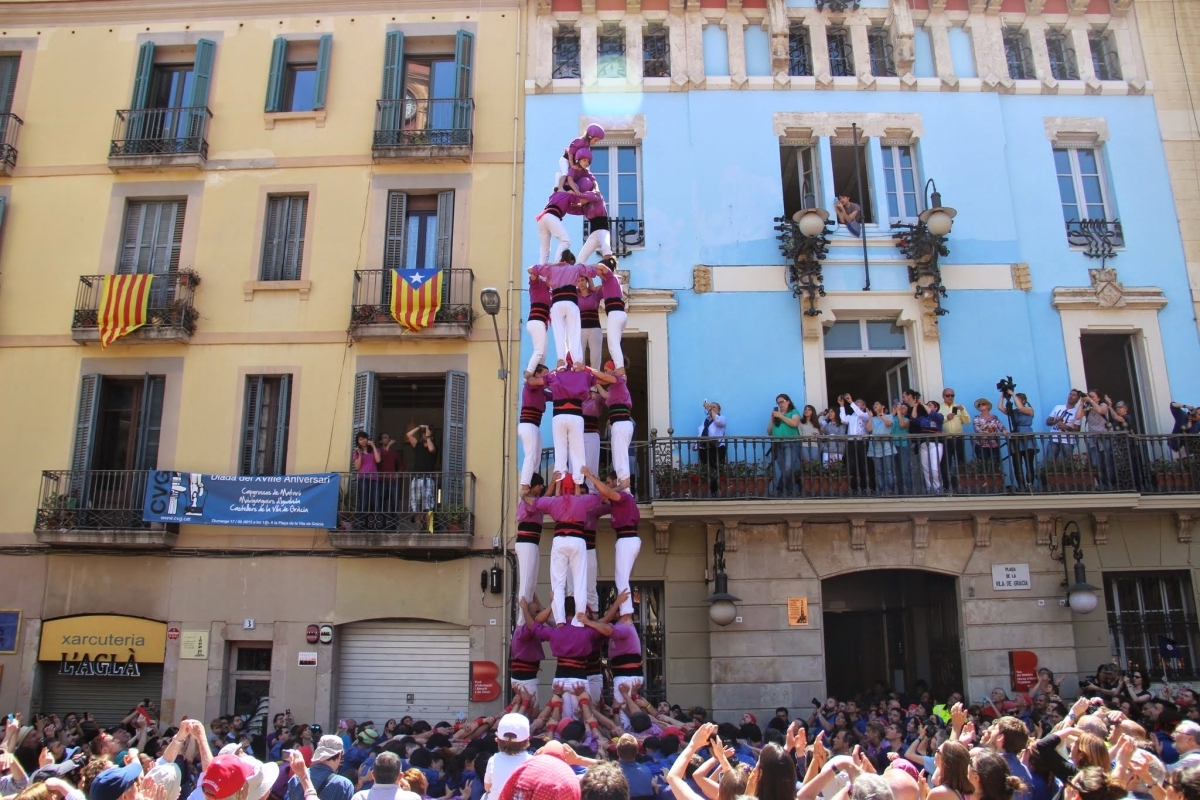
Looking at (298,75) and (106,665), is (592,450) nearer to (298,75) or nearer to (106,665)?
(106,665)

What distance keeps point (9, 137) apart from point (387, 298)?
8.22 metres

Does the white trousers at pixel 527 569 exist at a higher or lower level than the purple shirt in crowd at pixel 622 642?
higher

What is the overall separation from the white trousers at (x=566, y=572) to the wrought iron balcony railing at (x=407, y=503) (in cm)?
455

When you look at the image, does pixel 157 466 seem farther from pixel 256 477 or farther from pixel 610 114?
pixel 610 114

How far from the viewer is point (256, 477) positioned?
15.7 meters

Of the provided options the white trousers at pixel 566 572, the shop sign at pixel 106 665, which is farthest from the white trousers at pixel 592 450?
the shop sign at pixel 106 665

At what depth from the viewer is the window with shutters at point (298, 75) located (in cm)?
1775

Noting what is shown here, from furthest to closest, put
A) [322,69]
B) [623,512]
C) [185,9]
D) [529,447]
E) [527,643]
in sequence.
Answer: [185,9] < [322,69] < [529,447] < [623,512] < [527,643]

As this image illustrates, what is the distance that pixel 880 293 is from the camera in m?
16.4

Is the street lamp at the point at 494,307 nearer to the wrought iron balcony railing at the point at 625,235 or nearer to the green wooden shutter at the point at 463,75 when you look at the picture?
the wrought iron balcony railing at the point at 625,235

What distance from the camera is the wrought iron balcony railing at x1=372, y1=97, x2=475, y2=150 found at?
17141 millimetres

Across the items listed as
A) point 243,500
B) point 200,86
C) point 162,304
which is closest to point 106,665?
point 243,500

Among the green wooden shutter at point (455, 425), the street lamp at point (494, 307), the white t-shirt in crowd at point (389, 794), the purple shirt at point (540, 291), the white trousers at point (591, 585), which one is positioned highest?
the street lamp at point (494, 307)

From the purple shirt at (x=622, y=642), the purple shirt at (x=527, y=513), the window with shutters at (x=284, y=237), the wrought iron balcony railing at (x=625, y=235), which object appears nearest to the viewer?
the purple shirt at (x=622, y=642)
